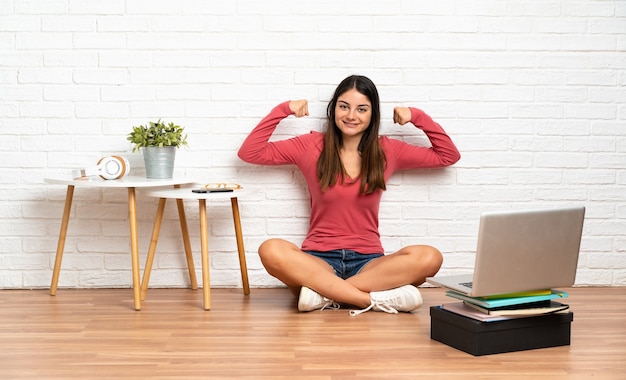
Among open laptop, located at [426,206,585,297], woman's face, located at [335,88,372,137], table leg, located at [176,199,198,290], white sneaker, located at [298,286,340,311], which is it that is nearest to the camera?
open laptop, located at [426,206,585,297]

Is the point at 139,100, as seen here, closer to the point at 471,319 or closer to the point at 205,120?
the point at 205,120

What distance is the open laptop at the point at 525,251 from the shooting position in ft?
7.68

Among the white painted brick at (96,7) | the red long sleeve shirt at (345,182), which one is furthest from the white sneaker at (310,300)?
the white painted brick at (96,7)

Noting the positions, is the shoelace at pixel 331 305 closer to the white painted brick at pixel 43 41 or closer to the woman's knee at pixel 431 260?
the woman's knee at pixel 431 260

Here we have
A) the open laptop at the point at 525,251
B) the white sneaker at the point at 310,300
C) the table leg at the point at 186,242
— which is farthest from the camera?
the table leg at the point at 186,242

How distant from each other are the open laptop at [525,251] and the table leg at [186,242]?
1.33 meters

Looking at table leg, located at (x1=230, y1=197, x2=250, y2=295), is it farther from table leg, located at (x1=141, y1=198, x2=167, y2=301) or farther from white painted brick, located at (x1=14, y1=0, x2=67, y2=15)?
white painted brick, located at (x1=14, y1=0, x2=67, y2=15)

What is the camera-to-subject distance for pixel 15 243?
345cm

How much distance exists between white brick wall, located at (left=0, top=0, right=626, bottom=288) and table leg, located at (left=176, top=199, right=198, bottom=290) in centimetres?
7

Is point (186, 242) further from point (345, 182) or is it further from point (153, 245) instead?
point (345, 182)

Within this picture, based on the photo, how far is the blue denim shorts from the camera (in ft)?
10.5

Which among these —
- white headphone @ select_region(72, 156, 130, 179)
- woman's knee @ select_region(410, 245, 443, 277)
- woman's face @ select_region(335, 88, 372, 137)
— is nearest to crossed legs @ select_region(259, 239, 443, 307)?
woman's knee @ select_region(410, 245, 443, 277)

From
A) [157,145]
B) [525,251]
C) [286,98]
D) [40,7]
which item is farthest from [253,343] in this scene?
[40,7]

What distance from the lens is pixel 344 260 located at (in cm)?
323
